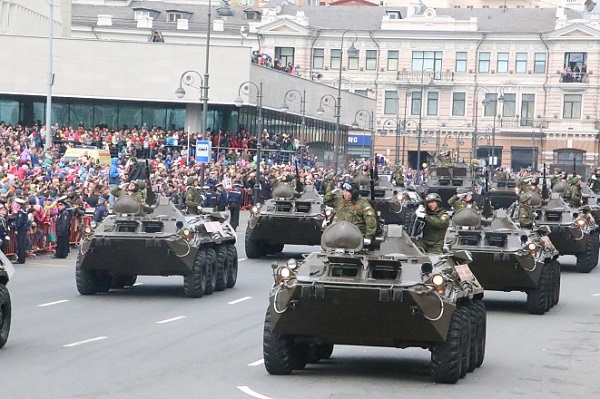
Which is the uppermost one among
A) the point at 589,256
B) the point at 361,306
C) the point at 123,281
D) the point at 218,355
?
the point at 361,306

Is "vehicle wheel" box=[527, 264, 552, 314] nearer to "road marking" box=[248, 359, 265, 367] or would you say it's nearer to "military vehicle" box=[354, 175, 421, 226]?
"road marking" box=[248, 359, 265, 367]

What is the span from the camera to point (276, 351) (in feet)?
52.3

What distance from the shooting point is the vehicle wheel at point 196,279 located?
2514cm

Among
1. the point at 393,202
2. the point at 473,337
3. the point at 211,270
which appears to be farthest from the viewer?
the point at 393,202

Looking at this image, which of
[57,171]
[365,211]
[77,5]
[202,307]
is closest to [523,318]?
[202,307]

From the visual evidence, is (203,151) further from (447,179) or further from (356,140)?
(356,140)

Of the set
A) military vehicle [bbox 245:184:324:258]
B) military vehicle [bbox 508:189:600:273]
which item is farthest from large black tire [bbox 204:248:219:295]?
military vehicle [bbox 508:189:600:273]

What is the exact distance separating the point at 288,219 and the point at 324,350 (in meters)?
16.0

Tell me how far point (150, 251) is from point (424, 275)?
958 centimetres

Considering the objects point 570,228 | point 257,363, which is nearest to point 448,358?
point 257,363

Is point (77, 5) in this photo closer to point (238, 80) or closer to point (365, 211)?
point (238, 80)

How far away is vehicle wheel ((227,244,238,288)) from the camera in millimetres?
27219

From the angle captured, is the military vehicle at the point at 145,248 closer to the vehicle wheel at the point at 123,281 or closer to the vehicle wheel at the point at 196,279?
the vehicle wheel at the point at 196,279

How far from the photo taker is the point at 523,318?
23828 mm
